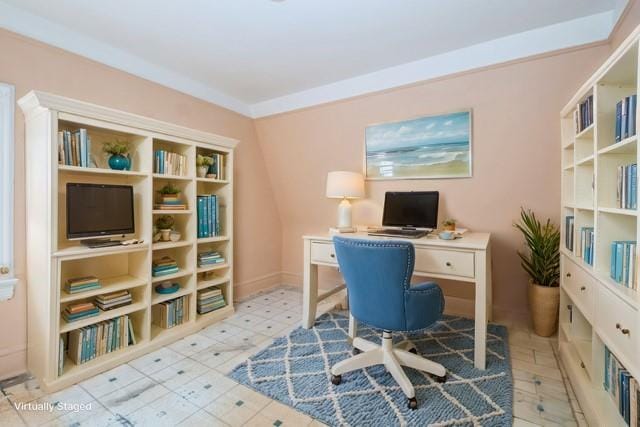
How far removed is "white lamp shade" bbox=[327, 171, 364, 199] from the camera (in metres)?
2.78

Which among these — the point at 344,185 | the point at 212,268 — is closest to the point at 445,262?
the point at 344,185

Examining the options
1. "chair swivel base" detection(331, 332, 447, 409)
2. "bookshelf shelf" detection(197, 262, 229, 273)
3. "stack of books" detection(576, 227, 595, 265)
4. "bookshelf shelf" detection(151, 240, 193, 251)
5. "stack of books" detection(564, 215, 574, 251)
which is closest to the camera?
"stack of books" detection(576, 227, 595, 265)

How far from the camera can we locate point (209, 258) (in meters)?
2.71

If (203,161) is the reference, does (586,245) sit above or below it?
below

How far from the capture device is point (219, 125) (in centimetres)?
315

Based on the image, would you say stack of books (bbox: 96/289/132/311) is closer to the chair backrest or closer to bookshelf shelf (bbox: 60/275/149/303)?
bookshelf shelf (bbox: 60/275/149/303)

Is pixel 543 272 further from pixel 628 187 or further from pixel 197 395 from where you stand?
pixel 197 395

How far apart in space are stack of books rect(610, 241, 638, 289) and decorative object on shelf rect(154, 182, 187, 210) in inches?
108

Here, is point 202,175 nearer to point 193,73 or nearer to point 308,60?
point 193,73

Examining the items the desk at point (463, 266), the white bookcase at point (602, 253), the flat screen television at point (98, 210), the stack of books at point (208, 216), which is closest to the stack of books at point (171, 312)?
the stack of books at point (208, 216)

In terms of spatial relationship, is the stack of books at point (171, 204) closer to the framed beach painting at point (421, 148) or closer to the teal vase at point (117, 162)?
the teal vase at point (117, 162)

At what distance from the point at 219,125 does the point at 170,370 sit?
2325 mm

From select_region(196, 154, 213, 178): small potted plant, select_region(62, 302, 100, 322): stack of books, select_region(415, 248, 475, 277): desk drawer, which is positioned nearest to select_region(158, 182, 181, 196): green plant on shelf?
select_region(196, 154, 213, 178): small potted plant

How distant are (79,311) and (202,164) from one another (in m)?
1.39
